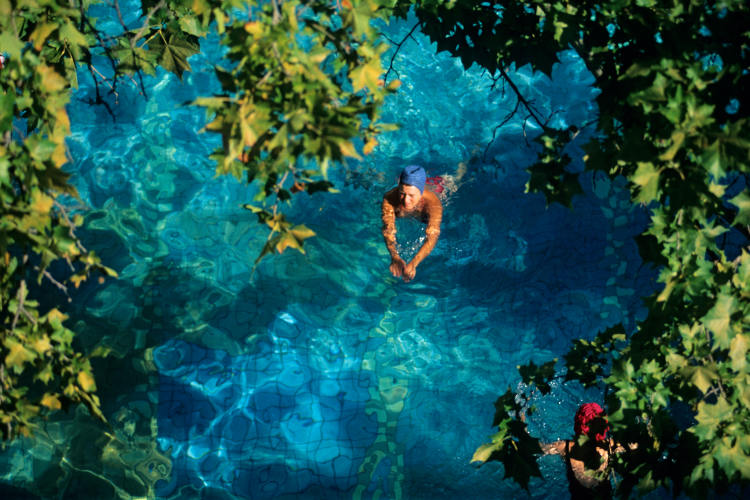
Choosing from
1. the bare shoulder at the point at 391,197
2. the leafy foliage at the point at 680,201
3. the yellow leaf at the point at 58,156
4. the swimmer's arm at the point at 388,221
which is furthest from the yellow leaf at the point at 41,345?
the bare shoulder at the point at 391,197

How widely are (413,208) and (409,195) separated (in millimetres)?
353

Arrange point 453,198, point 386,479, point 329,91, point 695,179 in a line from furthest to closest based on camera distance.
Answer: point 453,198
point 386,479
point 695,179
point 329,91

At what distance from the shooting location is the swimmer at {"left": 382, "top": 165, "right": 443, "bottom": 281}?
6.22 m

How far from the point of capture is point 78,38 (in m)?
3.04

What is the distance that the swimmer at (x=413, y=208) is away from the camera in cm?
622

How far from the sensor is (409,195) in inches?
248

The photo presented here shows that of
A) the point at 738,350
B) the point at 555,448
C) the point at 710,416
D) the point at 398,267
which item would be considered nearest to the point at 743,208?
the point at 738,350

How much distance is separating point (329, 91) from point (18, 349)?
144cm

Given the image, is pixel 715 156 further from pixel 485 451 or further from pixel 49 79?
pixel 49 79

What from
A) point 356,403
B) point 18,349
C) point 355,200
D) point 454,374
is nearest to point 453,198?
point 355,200

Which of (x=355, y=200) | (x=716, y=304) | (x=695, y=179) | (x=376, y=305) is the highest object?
(x=355, y=200)

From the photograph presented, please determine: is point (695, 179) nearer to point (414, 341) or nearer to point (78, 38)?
point (78, 38)

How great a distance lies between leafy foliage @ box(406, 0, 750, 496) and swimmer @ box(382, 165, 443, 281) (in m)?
2.93

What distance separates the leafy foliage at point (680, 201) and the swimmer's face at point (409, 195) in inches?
117
